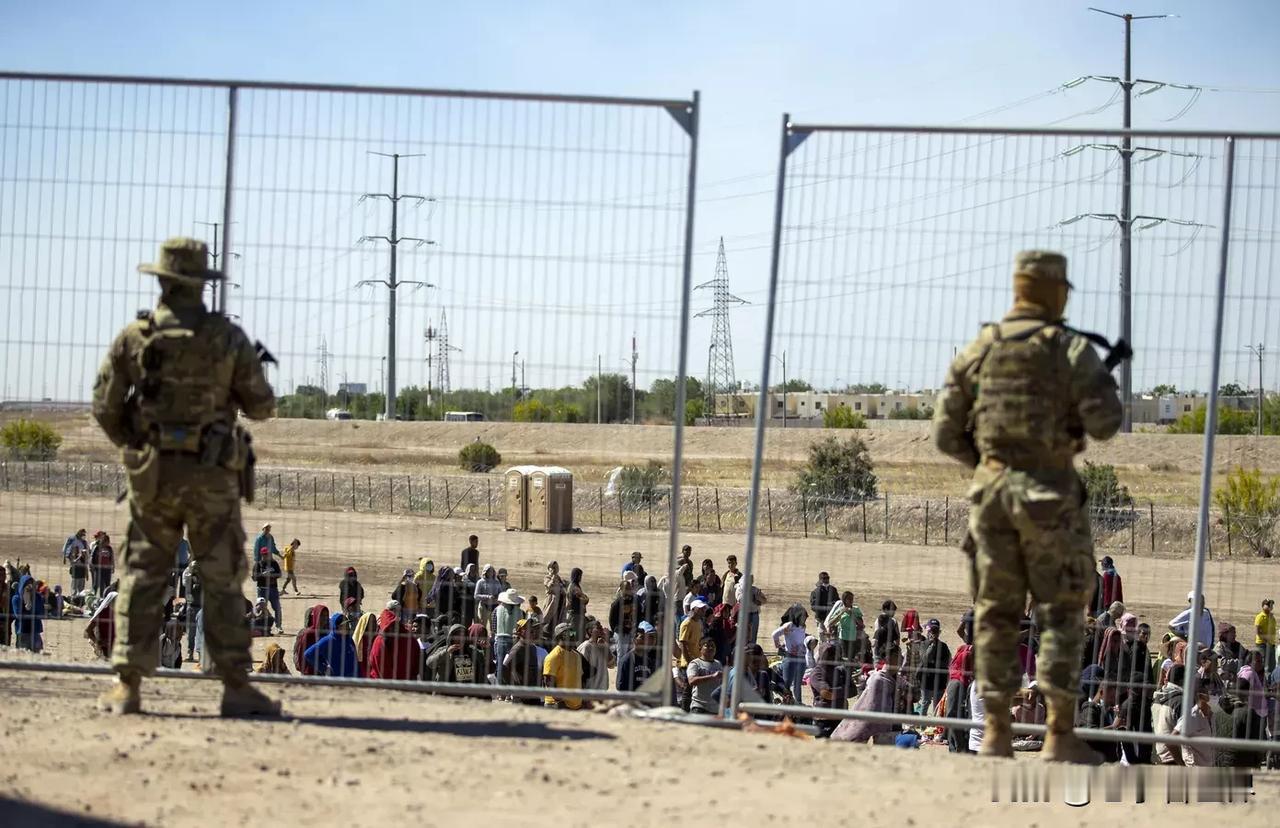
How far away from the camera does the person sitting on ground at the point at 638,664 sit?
10.2 meters

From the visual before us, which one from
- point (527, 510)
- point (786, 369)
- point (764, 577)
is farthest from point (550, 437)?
point (527, 510)

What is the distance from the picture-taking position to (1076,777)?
5.82 metres

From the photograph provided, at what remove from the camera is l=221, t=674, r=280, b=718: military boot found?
21.9ft

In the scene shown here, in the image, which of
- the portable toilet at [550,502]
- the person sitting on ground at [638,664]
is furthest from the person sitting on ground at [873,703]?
the portable toilet at [550,502]

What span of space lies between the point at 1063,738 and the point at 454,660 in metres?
4.78

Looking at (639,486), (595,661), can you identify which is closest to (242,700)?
(595,661)

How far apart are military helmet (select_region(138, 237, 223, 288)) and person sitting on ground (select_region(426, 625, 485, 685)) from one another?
147 inches

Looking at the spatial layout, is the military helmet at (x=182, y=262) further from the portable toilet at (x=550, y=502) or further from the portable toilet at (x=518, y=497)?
the portable toilet at (x=550, y=502)

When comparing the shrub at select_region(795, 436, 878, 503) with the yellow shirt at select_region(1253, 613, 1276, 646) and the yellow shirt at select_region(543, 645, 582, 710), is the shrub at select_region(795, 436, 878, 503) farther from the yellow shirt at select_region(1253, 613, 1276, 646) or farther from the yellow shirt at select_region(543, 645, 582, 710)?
the yellow shirt at select_region(543, 645, 582, 710)

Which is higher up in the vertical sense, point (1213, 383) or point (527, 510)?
point (1213, 383)

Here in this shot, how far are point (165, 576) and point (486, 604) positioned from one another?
17.9 feet

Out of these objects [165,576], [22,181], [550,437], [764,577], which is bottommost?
[764,577]

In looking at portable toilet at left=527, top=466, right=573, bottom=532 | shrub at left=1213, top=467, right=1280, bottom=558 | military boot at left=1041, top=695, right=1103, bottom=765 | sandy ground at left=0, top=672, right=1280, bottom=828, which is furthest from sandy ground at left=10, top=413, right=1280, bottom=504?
portable toilet at left=527, top=466, right=573, bottom=532

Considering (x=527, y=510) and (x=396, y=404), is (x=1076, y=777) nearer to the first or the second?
(x=396, y=404)
